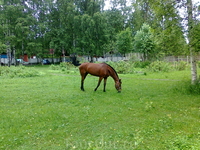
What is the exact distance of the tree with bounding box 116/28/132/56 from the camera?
32125mm

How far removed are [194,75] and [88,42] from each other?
26.1m

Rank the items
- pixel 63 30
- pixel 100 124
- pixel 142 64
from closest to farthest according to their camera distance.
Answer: pixel 100 124 → pixel 142 64 → pixel 63 30

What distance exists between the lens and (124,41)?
32250 millimetres

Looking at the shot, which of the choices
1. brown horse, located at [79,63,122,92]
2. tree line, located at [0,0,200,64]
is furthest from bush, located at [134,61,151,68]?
brown horse, located at [79,63,122,92]

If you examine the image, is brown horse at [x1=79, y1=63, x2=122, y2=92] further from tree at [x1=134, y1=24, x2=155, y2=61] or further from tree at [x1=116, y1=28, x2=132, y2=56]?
tree at [x1=116, y1=28, x2=132, y2=56]

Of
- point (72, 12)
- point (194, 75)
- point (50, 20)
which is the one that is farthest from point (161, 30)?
point (50, 20)

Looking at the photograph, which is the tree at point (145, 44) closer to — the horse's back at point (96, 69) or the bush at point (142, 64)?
the bush at point (142, 64)

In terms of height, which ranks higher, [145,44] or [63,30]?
[63,30]

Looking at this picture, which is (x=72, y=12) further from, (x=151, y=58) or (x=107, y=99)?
(x=107, y=99)

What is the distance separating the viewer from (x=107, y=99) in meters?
6.91

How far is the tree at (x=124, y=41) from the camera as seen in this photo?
105 feet

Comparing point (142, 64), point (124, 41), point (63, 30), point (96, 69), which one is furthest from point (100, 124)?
point (63, 30)

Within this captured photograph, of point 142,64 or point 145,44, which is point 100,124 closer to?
point 142,64

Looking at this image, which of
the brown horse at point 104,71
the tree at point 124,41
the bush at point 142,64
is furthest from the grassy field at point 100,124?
the tree at point 124,41
